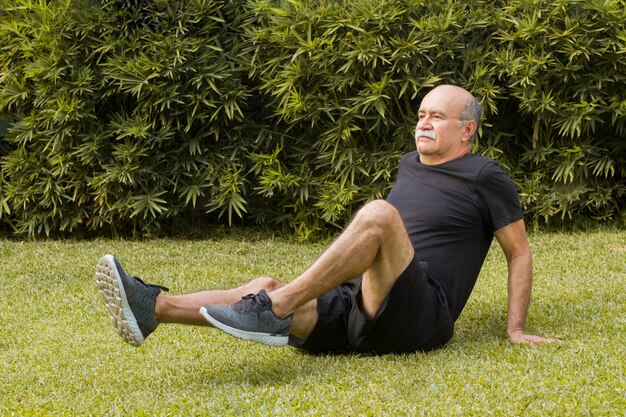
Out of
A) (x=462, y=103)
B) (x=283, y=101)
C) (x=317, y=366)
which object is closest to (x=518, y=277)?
(x=462, y=103)

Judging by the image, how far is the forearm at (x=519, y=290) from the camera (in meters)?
4.07

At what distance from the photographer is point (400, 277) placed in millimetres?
3717

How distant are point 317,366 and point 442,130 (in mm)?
1083

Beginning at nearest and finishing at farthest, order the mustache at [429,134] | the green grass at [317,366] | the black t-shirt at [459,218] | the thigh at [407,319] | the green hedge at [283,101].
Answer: the green grass at [317,366] < the thigh at [407,319] < the black t-shirt at [459,218] < the mustache at [429,134] < the green hedge at [283,101]

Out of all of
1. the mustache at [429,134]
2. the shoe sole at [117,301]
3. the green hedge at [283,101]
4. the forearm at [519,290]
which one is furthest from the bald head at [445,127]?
the green hedge at [283,101]

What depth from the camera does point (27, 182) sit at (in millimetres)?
7879

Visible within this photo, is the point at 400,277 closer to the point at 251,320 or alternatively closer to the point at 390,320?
the point at 390,320

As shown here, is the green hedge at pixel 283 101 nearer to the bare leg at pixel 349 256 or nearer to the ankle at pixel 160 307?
the bare leg at pixel 349 256

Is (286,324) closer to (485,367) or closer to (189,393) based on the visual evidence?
(189,393)

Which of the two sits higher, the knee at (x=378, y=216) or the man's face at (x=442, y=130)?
the man's face at (x=442, y=130)

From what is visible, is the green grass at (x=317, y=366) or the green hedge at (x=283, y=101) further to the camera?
the green hedge at (x=283, y=101)

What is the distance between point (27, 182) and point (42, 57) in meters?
0.96

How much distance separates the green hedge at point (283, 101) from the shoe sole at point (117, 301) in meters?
3.92

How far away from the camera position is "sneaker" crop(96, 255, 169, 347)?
3422mm
